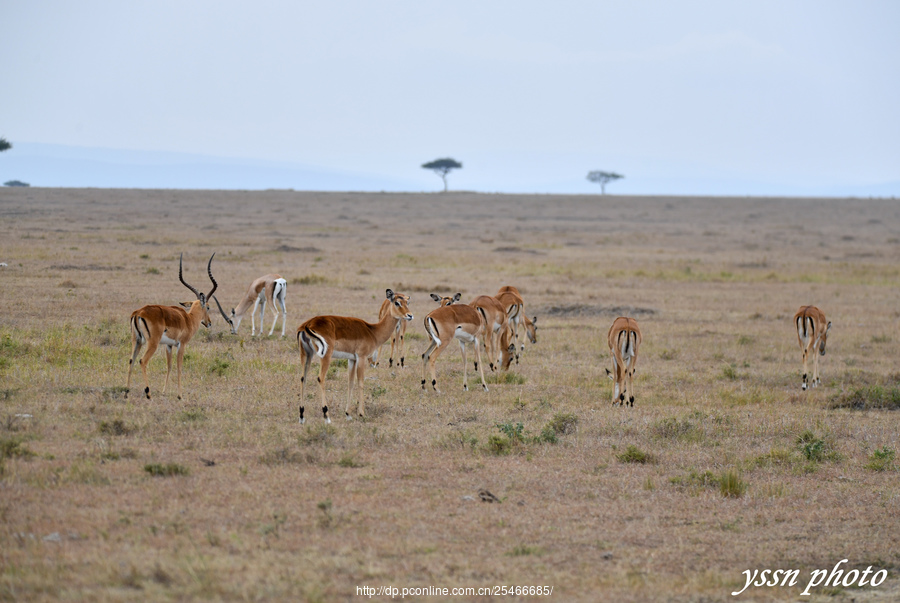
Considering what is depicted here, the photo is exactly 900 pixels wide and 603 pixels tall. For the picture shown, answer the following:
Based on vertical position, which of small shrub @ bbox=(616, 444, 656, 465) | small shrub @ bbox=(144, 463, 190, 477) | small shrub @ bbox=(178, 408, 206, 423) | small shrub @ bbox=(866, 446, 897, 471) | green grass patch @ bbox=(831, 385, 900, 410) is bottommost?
small shrub @ bbox=(144, 463, 190, 477)

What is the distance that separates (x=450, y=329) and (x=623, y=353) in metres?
2.53

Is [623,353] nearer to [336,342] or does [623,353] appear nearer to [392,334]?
[392,334]

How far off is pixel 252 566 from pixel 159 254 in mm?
24724

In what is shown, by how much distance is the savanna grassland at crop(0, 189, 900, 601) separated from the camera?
5.46 meters

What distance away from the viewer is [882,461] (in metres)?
8.46

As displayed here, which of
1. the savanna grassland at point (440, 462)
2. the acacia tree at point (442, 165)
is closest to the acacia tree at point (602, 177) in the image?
the acacia tree at point (442, 165)

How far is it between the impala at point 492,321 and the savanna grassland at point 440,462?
58cm

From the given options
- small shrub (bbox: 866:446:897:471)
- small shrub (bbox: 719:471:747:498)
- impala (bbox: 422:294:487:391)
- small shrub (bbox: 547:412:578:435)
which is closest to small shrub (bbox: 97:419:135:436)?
Result: impala (bbox: 422:294:487:391)

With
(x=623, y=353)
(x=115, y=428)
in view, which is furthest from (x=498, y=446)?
(x=115, y=428)

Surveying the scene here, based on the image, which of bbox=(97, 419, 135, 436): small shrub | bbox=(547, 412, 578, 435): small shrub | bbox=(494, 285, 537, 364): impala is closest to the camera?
bbox=(97, 419, 135, 436): small shrub

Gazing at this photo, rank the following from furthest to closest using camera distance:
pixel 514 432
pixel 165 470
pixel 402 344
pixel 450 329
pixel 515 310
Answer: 1. pixel 515 310
2. pixel 402 344
3. pixel 450 329
4. pixel 514 432
5. pixel 165 470

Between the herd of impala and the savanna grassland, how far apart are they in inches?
16.2

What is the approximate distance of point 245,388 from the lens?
10.8 meters

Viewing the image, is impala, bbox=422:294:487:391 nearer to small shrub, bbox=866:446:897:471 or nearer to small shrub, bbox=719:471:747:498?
small shrub, bbox=719:471:747:498
